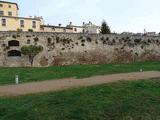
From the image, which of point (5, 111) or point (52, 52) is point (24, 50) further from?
point (5, 111)

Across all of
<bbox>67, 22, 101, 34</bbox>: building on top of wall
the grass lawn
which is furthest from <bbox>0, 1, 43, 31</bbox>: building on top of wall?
the grass lawn

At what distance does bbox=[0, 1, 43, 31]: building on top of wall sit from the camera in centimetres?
3441

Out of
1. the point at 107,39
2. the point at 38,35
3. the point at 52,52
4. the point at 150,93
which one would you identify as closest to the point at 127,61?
the point at 107,39

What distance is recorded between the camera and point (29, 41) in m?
25.0

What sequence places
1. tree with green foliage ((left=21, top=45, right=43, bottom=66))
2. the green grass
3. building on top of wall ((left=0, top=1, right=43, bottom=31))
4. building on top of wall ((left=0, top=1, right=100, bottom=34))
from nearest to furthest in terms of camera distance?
the green grass, tree with green foliage ((left=21, top=45, right=43, bottom=66)), building on top of wall ((left=0, top=1, right=43, bottom=31)), building on top of wall ((left=0, top=1, right=100, bottom=34))

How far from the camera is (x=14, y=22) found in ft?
116

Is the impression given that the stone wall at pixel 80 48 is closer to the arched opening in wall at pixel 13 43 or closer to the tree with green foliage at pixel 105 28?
the arched opening in wall at pixel 13 43

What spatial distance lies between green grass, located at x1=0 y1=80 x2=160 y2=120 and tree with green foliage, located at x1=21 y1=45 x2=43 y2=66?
16.5 meters

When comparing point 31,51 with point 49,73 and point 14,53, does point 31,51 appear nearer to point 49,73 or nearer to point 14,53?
point 14,53

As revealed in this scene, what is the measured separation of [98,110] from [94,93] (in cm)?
249

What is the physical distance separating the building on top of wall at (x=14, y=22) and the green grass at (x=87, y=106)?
29.5 meters

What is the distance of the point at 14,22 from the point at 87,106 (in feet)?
109

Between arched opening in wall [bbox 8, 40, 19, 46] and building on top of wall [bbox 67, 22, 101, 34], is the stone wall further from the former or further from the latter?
building on top of wall [bbox 67, 22, 101, 34]

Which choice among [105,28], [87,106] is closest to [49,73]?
[87,106]
